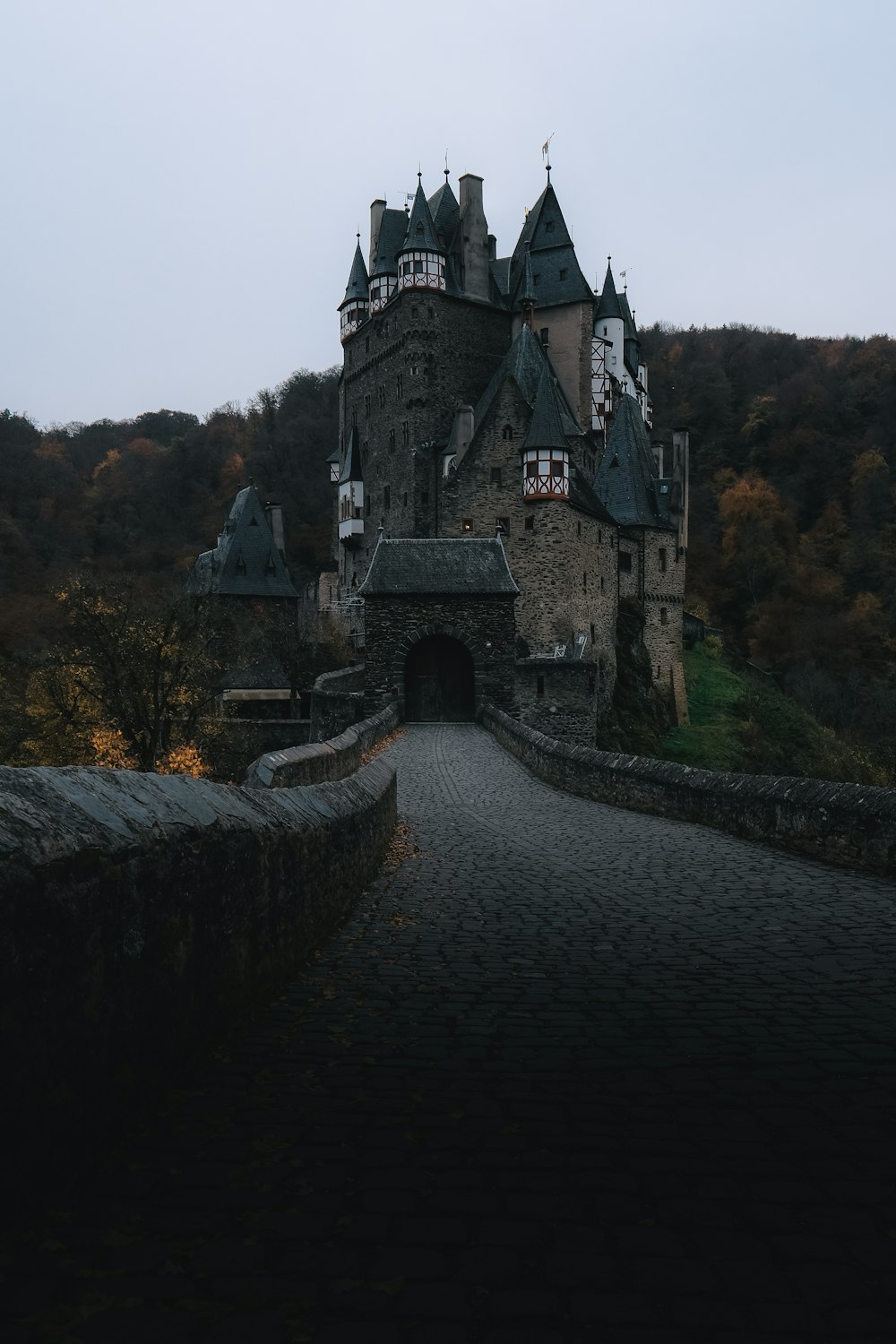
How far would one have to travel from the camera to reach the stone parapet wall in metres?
2.46

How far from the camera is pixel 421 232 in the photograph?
5188cm

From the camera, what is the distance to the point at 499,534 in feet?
141

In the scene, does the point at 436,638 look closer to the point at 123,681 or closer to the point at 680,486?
the point at 123,681

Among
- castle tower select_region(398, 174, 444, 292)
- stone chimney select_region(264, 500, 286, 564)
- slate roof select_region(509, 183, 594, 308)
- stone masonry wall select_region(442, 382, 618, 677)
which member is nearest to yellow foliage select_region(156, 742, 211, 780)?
stone masonry wall select_region(442, 382, 618, 677)

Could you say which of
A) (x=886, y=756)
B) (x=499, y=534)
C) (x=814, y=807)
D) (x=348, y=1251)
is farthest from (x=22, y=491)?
→ (x=348, y=1251)

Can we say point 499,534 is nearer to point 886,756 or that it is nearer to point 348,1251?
point 886,756

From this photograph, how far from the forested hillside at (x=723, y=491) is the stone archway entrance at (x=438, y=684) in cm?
3028

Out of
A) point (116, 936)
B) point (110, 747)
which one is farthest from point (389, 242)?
point (116, 936)

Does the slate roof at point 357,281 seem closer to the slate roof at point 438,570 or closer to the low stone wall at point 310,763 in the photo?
the slate roof at point 438,570

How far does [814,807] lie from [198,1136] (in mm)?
7101

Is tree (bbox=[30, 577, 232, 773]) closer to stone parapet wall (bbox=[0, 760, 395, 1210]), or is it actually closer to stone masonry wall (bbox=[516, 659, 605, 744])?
stone masonry wall (bbox=[516, 659, 605, 744])

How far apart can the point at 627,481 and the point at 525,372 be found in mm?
7685

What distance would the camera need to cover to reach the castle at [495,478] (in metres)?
29.8

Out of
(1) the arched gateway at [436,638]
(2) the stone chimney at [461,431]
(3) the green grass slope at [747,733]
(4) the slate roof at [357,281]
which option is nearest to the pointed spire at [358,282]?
(4) the slate roof at [357,281]
